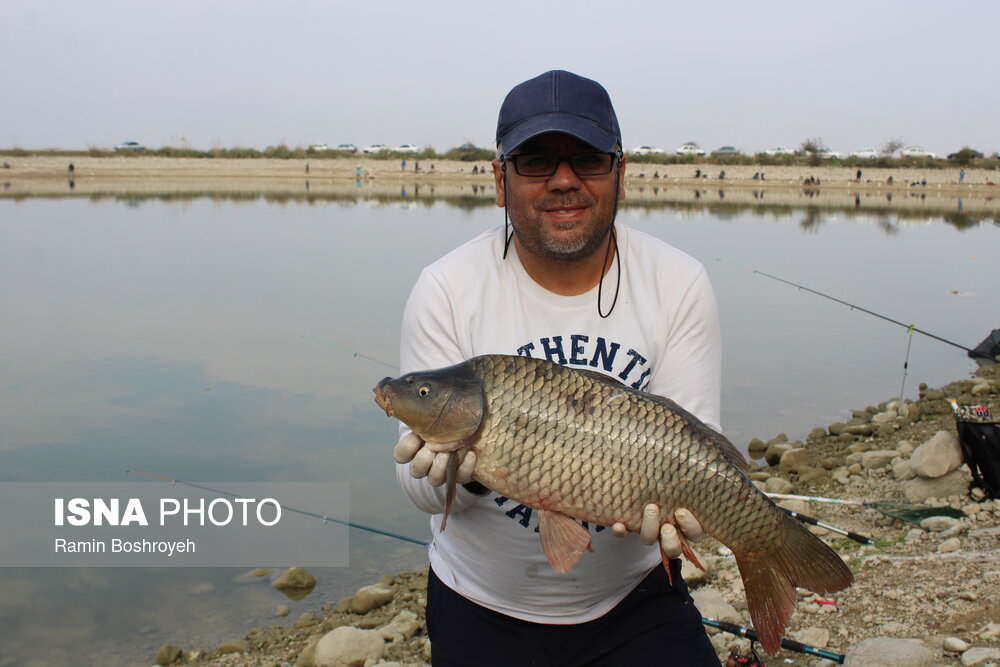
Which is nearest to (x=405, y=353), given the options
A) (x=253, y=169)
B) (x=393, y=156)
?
(x=253, y=169)

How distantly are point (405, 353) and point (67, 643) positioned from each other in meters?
2.76

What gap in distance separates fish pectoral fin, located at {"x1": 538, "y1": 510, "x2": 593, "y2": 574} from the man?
18 centimetres

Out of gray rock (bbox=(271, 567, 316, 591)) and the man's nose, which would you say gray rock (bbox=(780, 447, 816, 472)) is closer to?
gray rock (bbox=(271, 567, 316, 591))

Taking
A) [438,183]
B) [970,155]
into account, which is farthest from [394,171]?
[970,155]

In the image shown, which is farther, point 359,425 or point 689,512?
point 359,425

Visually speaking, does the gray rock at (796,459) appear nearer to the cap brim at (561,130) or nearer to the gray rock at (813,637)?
the gray rock at (813,637)

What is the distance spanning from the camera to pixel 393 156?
62.7m

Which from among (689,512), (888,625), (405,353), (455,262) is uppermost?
(455,262)

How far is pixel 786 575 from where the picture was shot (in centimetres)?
217

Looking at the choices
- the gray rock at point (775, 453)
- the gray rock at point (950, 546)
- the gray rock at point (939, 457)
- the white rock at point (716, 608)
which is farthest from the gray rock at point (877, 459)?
the white rock at point (716, 608)

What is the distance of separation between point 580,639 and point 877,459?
14.4ft

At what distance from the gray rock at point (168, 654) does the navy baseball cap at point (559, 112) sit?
273cm

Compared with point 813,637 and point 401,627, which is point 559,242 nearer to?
point 813,637

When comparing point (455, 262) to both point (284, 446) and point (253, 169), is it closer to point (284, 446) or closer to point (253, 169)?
point (284, 446)
